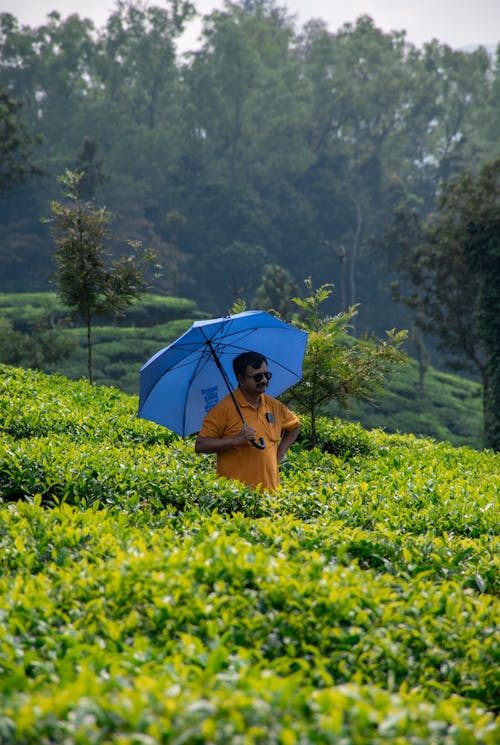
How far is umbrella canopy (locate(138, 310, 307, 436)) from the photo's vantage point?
6117 millimetres

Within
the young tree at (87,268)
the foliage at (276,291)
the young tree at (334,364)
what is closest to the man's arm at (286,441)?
the young tree at (334,364)

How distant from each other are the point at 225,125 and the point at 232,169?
3.21 m

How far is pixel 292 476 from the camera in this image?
7602 mm

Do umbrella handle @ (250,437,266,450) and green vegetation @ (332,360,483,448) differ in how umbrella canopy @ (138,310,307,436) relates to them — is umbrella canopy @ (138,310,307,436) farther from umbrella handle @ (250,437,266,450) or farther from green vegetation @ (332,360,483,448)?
green vegetation @ (332,360,483,448)

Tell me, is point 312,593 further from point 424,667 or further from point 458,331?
point 458,331

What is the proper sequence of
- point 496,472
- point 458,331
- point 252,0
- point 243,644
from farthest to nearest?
point 252,0 < point 458,331 < point 496,472 < point 243,644

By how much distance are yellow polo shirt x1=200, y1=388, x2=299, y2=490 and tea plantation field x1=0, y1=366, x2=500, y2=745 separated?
161 mm

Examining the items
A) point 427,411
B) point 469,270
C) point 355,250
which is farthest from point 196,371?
point 355,250

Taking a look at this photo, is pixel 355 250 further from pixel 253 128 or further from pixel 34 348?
pixel 34 348

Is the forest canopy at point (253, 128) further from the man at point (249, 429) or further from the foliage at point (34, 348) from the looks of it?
the man at point (249, 429)

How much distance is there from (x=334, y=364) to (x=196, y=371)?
Result: 3910 mm

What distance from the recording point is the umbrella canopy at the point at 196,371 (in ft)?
20.1

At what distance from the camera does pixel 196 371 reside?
633 cm

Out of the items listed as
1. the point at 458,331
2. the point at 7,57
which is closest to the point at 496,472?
the point at 458,331
